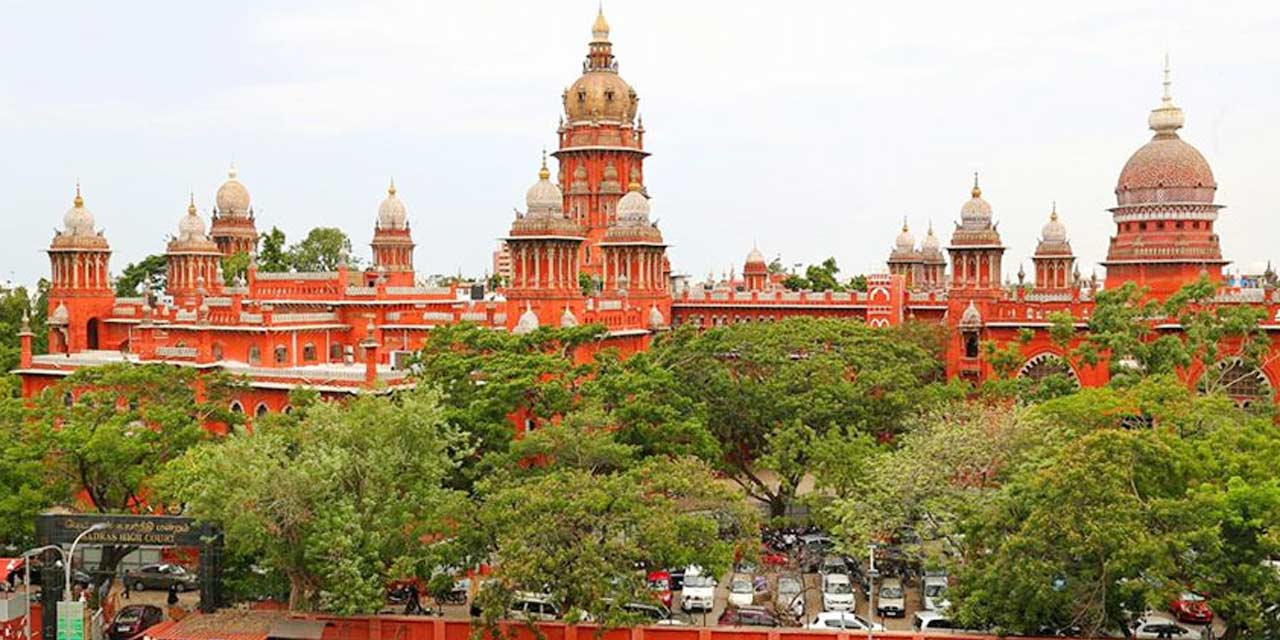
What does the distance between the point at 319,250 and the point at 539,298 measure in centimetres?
4431

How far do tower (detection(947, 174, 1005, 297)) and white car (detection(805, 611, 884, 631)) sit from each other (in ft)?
88.4

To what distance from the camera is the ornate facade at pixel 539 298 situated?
51.4 m

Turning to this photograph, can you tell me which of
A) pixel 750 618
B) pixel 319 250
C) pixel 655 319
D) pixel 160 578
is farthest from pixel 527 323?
pixel 319 250

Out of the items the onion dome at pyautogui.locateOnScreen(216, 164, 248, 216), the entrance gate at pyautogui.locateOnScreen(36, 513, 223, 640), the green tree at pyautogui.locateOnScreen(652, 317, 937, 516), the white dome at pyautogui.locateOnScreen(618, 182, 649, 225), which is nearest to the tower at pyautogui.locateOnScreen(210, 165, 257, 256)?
the onion dome at pyautogui.locateOnScreen(216, 164, 248, 216)

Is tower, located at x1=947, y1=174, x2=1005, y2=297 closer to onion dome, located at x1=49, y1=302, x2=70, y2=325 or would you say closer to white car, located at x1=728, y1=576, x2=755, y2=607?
white car, located at x1=728, y1=576, x2=755, y2=607

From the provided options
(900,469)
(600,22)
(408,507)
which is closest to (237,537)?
(408,507)

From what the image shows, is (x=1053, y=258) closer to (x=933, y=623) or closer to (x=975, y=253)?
(x=975, y=253)

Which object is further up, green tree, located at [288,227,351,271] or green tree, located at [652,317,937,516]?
green tree, located at [288,227,351,271]

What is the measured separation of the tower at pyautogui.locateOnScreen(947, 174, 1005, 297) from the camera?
57.7 m

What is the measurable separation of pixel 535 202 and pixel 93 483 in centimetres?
1945

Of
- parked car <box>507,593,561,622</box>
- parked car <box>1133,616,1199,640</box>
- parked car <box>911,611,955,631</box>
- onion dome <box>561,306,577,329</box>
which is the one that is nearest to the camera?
parked car <box>507,593,561,622</box>

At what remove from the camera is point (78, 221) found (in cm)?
6169

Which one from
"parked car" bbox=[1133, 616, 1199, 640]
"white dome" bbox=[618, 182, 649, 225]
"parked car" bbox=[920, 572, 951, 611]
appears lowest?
"parked car" bbox=[1133, 616, 1199, 640]

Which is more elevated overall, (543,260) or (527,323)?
(543,260)
